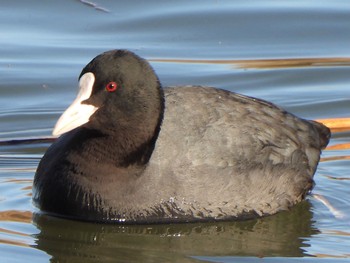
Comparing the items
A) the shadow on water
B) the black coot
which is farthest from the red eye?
the shadow on water

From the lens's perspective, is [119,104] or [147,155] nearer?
[119,104]

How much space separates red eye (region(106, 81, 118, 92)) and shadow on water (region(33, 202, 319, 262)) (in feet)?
2.93

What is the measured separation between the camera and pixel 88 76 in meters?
7.13

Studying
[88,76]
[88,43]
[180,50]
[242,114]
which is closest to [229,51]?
[180,50]

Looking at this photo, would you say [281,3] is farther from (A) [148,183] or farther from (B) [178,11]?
(A) [148,183]

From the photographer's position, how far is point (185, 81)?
10562 millimetres

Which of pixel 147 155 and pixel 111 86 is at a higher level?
pixel 111 86

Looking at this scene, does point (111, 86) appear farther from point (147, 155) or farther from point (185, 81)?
point (185, 81)

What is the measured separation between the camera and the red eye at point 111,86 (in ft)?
23.5

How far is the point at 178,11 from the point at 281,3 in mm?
1092

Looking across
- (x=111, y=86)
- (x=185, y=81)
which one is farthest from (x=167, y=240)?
(x=185, y=81)

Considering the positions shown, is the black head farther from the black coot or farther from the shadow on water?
the shadow on water

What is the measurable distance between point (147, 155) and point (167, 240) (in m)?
0.54

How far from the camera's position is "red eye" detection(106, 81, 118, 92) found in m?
7.16
